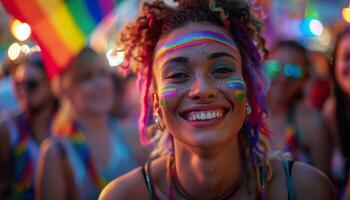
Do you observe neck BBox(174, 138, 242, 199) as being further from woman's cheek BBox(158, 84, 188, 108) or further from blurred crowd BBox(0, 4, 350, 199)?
blurred crowd BBox(0, 4, 350, 199)

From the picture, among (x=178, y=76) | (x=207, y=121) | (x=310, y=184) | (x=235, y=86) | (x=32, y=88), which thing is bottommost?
(x=310, y=184)

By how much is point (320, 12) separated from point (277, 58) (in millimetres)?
7482

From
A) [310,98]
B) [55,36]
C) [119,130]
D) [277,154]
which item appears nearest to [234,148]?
[277,154]

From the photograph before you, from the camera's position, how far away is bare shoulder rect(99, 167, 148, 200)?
107 inches

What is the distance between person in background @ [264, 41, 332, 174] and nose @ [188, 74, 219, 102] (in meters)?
1.78

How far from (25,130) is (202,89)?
2.55 m

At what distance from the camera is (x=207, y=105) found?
249 centimetres

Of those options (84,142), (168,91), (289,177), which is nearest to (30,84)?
(84,142)

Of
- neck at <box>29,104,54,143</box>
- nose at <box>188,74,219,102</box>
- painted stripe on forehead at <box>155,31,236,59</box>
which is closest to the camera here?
nose at <box>188,74,219,102</box>

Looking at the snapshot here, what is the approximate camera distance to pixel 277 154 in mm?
2924

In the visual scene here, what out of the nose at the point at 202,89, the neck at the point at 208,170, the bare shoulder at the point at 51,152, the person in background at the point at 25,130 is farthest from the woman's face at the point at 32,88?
the nose at the point at 202,89

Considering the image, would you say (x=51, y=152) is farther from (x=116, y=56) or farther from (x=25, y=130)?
(x=116, y=56)

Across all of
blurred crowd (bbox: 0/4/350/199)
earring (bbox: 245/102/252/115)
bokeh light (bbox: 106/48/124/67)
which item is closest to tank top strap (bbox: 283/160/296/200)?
earring (bbox: 245/102/252/115)

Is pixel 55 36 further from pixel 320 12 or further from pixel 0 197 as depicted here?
pixel 320 12
